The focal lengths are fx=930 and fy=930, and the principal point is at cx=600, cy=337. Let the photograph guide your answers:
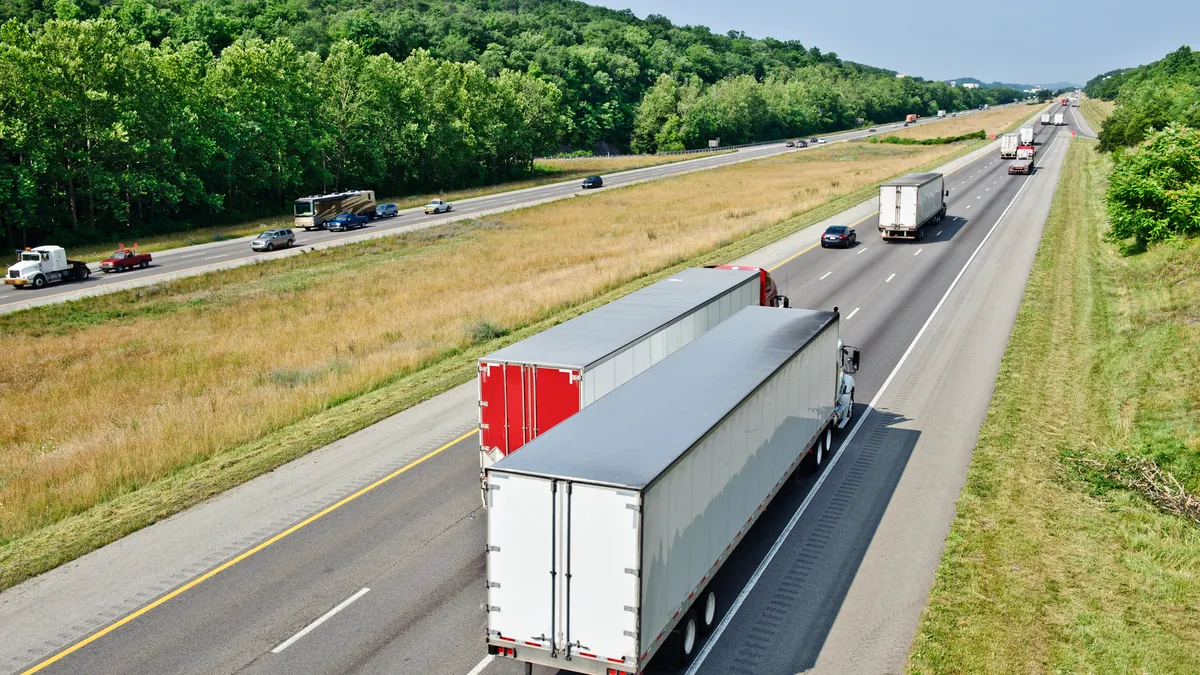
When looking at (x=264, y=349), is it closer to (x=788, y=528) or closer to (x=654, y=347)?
(x=654, y=347)

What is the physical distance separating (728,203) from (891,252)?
99.6 feet

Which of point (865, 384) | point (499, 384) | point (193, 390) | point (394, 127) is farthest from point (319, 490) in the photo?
point (394, 127)

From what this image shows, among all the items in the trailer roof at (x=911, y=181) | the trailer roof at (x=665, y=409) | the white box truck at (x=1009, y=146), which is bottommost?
the trailer roof at (x=665, y=409)

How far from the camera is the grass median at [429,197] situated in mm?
67562

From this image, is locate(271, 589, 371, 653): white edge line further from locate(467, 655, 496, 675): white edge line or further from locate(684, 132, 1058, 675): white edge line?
locate(684, 132, 1058, 675): white edge line

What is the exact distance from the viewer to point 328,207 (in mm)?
78000

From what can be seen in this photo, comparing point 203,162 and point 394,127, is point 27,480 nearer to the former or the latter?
point 203,162

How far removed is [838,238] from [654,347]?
3440 centimetres

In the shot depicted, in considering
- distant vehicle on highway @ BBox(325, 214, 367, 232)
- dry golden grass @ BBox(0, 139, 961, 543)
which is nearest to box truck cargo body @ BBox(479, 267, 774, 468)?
dry golden grass @ BBox(0, 139, 961, 543)

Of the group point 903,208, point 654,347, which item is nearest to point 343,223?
point 903,208

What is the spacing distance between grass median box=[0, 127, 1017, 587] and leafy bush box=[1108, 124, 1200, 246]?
18.6 meters

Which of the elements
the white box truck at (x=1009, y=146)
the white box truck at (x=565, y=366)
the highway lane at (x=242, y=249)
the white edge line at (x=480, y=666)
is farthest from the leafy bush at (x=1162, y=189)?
the white box truck at (x=1009, y=146)

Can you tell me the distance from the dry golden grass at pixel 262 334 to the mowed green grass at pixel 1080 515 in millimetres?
17215

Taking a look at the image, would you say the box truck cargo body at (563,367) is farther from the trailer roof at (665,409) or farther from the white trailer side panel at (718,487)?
the white trailer side panel at (718,487)
